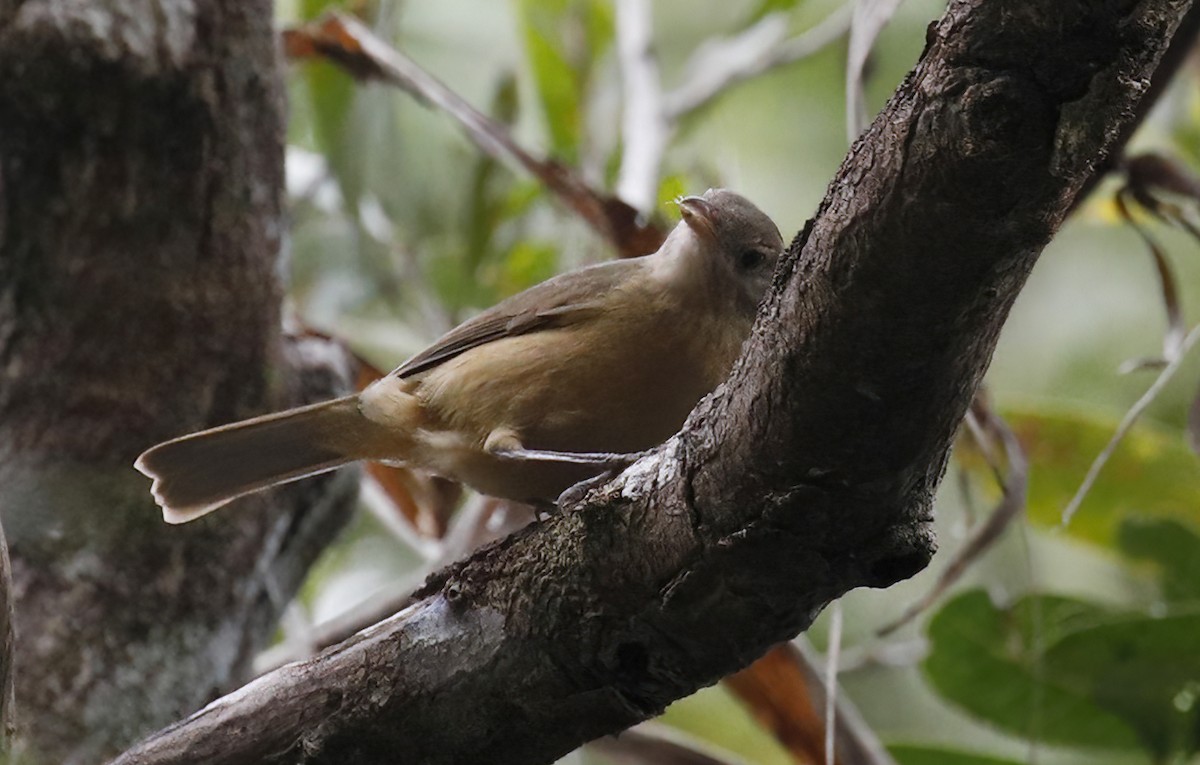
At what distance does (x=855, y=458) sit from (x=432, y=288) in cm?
433

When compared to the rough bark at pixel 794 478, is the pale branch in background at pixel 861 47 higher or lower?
higher

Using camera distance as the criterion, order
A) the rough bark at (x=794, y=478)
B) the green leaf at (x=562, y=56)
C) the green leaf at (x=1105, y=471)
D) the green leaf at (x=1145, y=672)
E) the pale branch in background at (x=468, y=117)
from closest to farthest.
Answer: the rough bark at (x=794, y=478) → the green leaf at (x=1145, y=672) → the pale branch in background at (x=468, y=117) → the green leaf at (x=1105, y=471) → the green leaf at (x=562, y=56)

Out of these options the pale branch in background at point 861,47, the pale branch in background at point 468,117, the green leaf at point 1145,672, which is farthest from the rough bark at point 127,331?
the green leaf at point 1145,672

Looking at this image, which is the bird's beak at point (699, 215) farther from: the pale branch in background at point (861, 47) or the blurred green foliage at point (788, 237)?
the blurred green foliage at point (788, 237)

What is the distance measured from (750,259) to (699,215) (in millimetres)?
159

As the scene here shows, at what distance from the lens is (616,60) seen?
6125mm

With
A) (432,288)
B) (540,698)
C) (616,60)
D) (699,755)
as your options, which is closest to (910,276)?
(540,698)

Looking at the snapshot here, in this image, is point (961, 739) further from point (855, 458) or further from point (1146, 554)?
point (855, 458)

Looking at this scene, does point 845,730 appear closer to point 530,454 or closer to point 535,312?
point 530,454

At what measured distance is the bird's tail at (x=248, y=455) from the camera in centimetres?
304

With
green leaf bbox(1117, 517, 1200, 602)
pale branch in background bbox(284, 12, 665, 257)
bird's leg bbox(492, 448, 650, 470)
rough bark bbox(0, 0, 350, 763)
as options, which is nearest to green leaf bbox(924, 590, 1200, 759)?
green leaf bbox(1117, 517, 1200, 602)

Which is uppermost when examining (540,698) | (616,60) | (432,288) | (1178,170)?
(616,60)

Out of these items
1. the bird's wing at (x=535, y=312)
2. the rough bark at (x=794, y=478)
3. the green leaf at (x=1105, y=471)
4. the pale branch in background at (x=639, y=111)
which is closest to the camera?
the rough bark at (x=794, y=478)

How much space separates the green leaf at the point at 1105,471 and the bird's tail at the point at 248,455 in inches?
87.8
